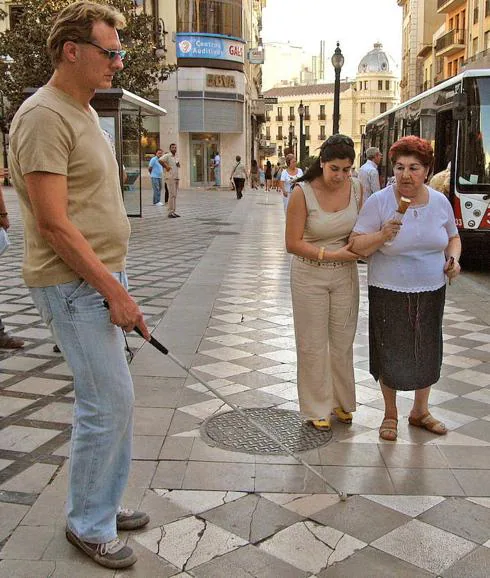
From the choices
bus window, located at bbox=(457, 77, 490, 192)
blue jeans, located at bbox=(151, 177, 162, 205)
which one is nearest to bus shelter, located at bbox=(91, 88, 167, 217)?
blue jeans, located at bbox=(151, 177, 162, 205)

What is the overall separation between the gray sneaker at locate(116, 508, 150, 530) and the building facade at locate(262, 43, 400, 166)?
124641mm

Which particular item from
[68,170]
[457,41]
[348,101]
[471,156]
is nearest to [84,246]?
[68,170]

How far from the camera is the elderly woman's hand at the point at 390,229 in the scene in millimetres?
3959

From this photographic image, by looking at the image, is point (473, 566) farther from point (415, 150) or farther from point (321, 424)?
point (415, 150)

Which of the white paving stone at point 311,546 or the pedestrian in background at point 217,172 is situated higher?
the pedestrian in background at point 217,172

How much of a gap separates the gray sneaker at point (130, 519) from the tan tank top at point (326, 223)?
192 cm

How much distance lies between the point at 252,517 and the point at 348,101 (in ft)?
432

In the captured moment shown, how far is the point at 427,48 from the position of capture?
208 feet

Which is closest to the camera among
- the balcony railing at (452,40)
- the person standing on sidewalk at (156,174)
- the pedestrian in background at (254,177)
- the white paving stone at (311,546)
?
the white paving stone at (311,546)

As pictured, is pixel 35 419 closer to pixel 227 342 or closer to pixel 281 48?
pixel 227 342

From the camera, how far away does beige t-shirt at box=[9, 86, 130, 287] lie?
249 cm

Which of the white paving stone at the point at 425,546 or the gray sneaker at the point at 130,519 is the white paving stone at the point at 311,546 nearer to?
the white paving stone at the point at 425,546

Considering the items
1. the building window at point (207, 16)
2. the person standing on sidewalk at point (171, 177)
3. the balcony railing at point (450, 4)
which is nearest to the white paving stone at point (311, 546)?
the person standing on sidewalk at point (171, 177)

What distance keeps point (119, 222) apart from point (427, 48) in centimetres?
6593
